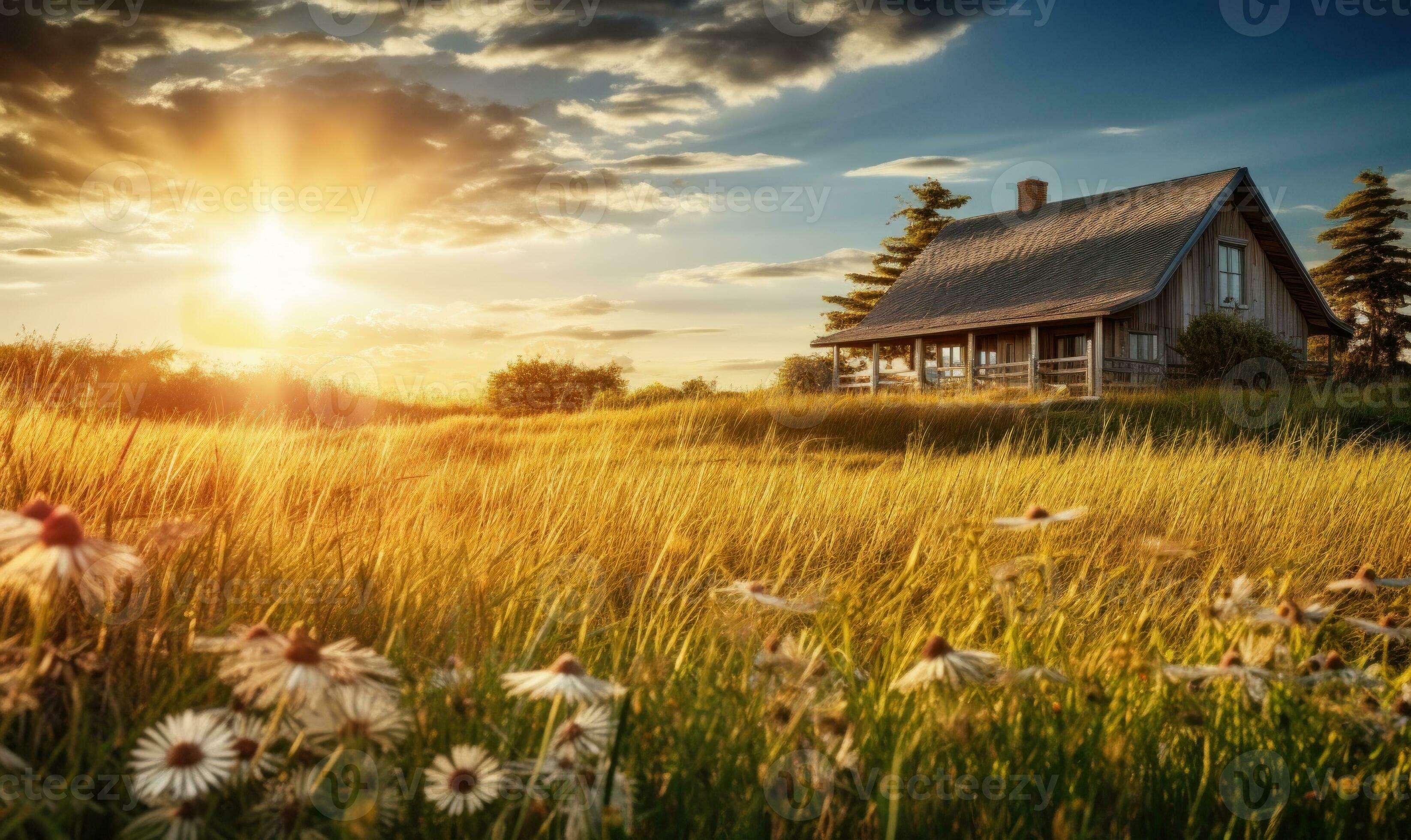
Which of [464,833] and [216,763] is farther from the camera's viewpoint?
[464,833]

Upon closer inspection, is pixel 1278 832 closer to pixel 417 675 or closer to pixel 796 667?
pixel 796 667

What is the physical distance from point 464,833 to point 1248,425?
16.9m

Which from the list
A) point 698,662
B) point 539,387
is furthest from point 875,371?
point 698,662

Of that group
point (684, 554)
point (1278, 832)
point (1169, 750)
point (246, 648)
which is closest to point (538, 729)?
point (246, 648)

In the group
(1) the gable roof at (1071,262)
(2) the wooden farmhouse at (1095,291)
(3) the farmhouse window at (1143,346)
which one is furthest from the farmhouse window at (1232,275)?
(3) the farmhouse window at (1143,346)

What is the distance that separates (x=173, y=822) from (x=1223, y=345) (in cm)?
2498

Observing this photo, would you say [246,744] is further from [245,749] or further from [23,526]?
[23,526]

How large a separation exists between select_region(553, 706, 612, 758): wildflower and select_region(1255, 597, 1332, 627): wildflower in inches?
53.3

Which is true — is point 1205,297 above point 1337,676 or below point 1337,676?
above

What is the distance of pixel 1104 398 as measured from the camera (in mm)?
17547

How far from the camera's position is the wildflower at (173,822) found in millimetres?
1060

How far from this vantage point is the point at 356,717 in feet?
3.72

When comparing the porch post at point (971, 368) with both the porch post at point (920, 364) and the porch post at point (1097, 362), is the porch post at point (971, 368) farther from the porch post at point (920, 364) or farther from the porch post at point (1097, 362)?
the porch post at point (1097, 362)

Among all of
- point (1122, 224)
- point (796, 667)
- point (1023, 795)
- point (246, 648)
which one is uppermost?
point (1122, 224)
